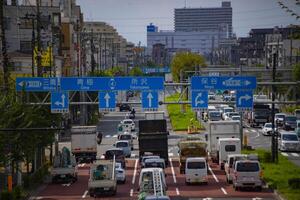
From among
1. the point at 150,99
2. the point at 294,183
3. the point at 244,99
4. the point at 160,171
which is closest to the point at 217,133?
the point at 244,99

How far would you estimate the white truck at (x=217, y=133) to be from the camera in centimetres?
5762

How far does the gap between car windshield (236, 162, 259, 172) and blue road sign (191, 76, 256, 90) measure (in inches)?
405

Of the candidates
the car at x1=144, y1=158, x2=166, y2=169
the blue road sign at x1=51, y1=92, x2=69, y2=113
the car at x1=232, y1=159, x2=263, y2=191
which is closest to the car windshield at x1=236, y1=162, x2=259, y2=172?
the car at x1=232, y1=159, x2=263, y2=191

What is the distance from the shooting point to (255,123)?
92.5 m

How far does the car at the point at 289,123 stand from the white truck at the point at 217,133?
82.0ft

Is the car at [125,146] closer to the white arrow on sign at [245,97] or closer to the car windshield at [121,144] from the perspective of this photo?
the car windshield at [121,144]

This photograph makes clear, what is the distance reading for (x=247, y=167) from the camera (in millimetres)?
41625

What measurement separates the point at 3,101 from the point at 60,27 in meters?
69.6

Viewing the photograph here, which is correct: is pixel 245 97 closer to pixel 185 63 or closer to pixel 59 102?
pixel 59 102

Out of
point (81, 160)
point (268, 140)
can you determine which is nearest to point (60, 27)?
point (268, 140)

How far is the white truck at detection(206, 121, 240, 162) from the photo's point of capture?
57.6m

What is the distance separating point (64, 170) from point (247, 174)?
38.4ft

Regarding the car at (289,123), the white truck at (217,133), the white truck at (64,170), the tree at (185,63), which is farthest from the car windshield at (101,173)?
the tree at (185,63)

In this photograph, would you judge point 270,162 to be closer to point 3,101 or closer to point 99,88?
point 99,88
